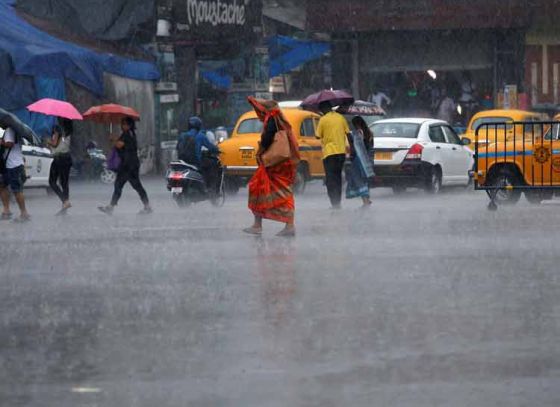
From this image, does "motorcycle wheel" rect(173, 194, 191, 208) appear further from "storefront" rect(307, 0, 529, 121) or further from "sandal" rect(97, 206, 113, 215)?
"storefront" rect(307, 0, 529, 121)

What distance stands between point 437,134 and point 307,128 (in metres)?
A: 2.46

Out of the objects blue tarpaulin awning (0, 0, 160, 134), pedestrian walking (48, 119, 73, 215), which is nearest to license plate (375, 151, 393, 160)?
pedestrian walking (48, 119, 73, 215)

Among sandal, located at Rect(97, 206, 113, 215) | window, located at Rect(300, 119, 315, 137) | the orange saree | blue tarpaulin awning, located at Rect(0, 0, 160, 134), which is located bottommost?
sandal, located at Rect(97, 206, 113, 215)

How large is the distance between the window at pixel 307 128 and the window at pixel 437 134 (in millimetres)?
2321

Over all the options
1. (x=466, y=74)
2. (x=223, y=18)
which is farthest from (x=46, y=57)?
(x=466, y=74)

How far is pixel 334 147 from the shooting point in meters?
→ 21.8

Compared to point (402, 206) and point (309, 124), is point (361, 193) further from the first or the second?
point (309, 124)

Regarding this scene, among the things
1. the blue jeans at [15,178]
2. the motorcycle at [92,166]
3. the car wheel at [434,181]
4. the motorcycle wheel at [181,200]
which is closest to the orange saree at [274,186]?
the blue jeans at [15,178]

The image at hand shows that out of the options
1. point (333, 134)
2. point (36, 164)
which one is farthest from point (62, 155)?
point (36, 164)

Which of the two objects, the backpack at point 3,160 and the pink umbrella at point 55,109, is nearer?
the backpack at point 3,160

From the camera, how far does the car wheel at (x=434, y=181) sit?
2659cm

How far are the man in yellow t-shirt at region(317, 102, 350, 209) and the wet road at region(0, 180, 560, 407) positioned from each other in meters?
3.65

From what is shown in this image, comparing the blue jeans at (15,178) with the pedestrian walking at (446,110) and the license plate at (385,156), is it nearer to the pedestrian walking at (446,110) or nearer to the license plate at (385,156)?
the license plate at (385,156)

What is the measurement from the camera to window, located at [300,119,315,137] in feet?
91.4
